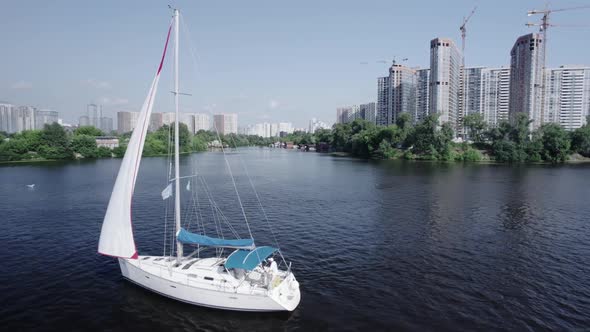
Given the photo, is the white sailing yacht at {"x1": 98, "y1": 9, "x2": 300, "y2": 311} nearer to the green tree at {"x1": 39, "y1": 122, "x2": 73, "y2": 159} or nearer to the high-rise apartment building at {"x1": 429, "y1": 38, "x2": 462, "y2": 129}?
the green tree at {"x1": 39, "y1": 122, "x2": 73, "y2": 159}

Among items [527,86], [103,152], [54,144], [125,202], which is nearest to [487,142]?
[527,86]

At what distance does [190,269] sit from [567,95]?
754 ft

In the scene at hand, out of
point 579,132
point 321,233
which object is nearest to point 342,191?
point 321,233

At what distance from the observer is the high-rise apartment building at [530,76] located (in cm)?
16812

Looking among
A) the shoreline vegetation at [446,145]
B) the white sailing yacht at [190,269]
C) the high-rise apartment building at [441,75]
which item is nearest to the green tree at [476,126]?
the shoreline vegetation at [446,145]

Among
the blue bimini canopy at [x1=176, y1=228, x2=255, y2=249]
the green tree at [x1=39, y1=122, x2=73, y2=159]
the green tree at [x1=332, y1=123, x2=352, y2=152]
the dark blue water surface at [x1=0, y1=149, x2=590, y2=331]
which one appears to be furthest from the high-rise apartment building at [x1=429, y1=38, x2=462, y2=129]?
the blue bimini canopy at [x1=176, y1=228, x2=255, y2=249]

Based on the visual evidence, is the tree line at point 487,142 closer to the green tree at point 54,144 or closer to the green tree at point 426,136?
the green tree at point 426,136

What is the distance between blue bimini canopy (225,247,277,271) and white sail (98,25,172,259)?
240 inches

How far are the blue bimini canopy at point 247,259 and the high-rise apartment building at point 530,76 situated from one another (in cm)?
17637

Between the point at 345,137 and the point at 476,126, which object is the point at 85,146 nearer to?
the point at 345,137

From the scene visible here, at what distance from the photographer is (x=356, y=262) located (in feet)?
94.3

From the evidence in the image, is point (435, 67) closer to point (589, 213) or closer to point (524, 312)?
point (589, 213)

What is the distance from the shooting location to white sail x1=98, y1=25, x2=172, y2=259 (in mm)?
21781

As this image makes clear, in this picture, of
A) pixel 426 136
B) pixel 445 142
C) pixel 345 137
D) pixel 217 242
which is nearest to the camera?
pixel 217 242
